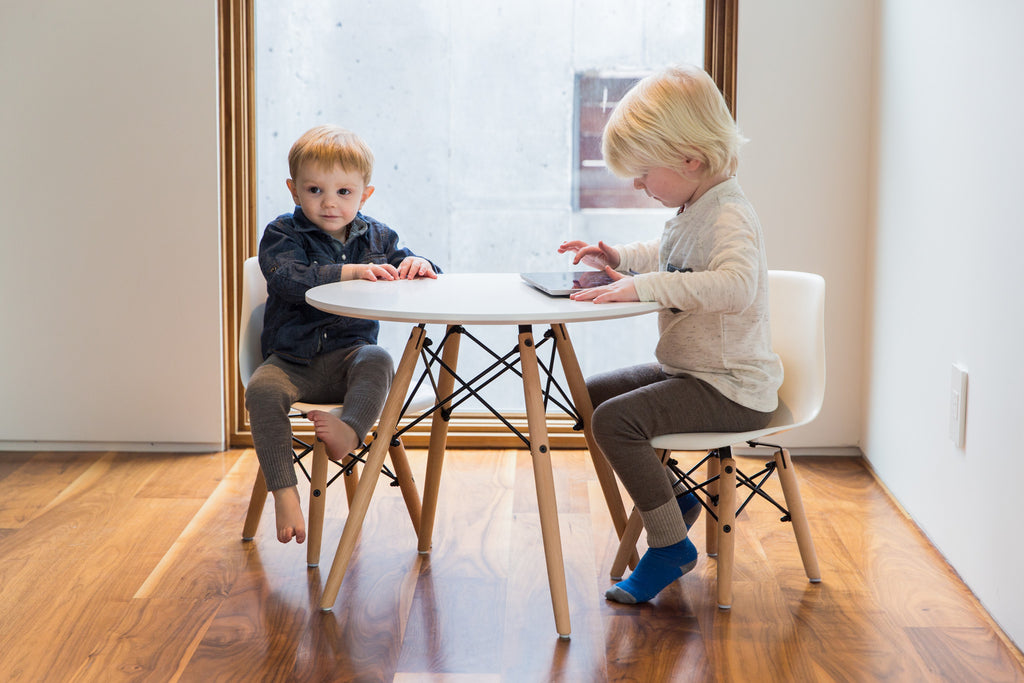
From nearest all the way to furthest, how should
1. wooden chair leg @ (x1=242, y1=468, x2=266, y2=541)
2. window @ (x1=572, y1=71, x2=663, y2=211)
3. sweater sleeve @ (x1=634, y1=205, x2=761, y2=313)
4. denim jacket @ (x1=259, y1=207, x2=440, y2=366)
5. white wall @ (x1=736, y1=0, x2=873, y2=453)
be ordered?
sweater sleeve @ (x1=634, y1=205, x2=761, y2=313) < denim jacket @ (x1=259, y1=207, x2=440, y2=366) < wooden chair leg @ (x1=242, y1=468, x2=266, y2=541) < white wall @ (x1=736, y1=0, x2=873, y2=453) < window @ (x1=572, y1=71, x2=663, y2=211)

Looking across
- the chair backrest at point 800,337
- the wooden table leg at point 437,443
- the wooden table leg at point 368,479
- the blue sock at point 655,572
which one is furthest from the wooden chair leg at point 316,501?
the chair backrest at point 800,337

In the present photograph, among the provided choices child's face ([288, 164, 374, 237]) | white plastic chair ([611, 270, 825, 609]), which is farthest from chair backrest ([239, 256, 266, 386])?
white plastic chair ([611, 270, 825, 609])

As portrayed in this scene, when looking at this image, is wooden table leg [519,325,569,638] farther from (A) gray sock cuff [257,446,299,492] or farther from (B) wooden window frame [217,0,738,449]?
(B) wooden window frame [217,0,738,449]

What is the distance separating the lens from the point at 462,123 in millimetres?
2770

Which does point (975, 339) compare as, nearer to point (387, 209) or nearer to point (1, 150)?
point (387, 209)

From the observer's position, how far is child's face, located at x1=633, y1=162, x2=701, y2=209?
5.93 feet

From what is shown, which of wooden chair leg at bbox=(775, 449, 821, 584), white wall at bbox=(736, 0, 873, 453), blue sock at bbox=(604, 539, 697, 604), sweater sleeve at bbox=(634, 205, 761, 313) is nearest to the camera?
sweater sleeve at bbox=(634, 205, 761, 313)

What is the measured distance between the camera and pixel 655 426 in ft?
5.68

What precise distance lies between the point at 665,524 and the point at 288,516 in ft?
2.24

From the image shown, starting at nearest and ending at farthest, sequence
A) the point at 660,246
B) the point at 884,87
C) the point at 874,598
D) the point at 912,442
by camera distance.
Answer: the point at 874,598, the point at 660,246, the point at 912,442, the point at 884,87

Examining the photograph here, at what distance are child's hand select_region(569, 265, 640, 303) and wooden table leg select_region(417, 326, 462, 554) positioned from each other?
0.39 metres

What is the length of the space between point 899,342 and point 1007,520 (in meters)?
0.75

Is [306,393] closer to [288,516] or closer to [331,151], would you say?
[288,516]

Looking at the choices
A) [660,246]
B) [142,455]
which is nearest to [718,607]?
[660,246]
